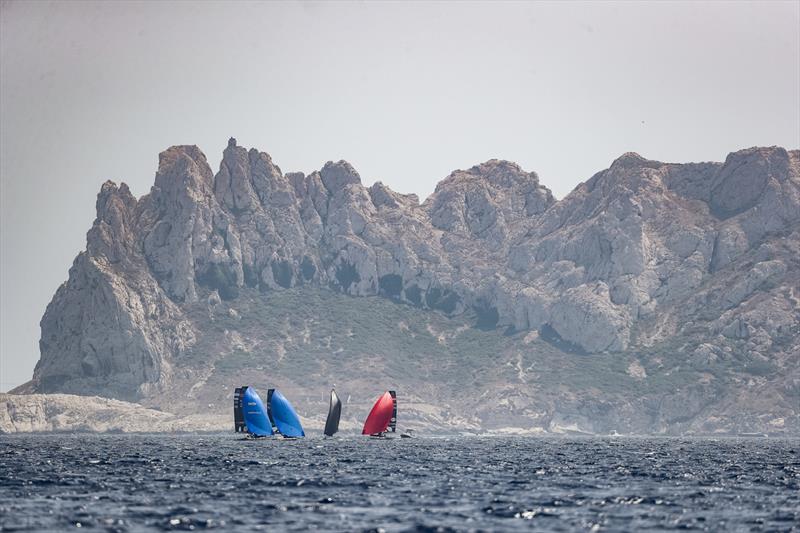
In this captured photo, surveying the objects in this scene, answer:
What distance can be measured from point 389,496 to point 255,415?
350 feet

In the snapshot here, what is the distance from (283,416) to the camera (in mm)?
184875

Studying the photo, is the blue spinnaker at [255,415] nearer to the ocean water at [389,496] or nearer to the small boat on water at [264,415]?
the small boat on water at [264,415]

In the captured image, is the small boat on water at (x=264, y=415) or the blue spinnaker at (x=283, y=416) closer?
the small boat on water at (x=264, y=415)

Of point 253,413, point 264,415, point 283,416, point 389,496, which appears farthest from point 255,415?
point 389,496

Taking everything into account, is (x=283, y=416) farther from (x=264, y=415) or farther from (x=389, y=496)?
(x=389, y=496)

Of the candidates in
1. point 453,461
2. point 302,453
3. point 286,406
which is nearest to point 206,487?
point 453,461

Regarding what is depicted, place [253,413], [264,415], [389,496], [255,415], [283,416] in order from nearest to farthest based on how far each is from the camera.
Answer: [389,496] < [253,413] < [255,415] < [264,415] < [283,416]

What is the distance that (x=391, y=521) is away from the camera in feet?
198

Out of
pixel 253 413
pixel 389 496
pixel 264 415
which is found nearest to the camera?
pixel 389 496

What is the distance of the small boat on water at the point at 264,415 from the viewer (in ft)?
582

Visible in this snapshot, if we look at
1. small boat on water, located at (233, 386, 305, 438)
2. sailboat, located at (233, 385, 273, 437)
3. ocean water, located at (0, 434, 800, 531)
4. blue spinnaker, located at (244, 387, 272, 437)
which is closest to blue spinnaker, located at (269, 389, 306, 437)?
small boat on water, located at (233, 386, 305, 438)

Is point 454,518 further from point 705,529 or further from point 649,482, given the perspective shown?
point 649,482

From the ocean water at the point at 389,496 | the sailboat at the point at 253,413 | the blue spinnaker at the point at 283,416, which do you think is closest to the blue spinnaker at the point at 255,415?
the sailboat at the point at 253,413

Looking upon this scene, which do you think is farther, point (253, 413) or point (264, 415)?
point (264, 415)
